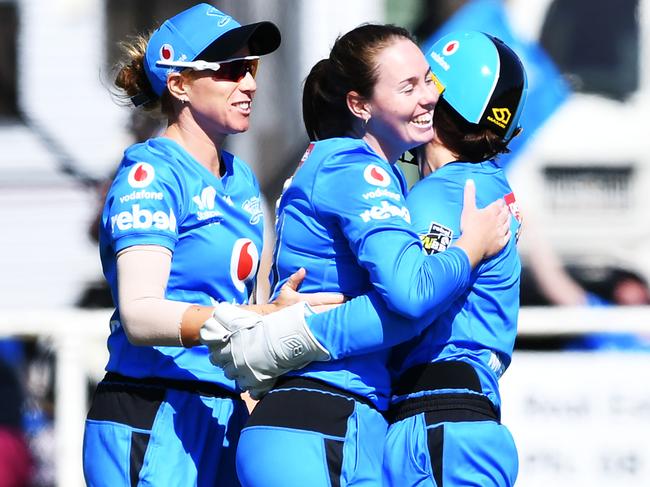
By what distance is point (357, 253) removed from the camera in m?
3.02

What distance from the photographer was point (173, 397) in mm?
3293

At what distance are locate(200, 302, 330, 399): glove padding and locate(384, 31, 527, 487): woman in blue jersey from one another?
0.32 meters

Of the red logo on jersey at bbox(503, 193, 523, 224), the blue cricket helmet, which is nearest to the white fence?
the red logo on jersey at bbox(503, 193, 523, 224)

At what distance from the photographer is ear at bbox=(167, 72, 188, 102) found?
3379 millimetres

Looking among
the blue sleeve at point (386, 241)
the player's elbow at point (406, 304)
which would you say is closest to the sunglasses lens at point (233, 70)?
the blue sleeve at point (386, 241)

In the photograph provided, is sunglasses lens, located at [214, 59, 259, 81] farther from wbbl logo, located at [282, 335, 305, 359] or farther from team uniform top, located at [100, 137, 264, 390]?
wbbl logo, located at [282, 335, 305, 359]

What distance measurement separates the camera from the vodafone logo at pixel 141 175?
319 cm

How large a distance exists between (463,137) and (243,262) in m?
0.66

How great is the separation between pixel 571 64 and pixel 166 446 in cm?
526

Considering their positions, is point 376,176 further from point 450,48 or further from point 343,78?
point 450,48

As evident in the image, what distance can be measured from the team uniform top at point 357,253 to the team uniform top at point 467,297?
114 mm

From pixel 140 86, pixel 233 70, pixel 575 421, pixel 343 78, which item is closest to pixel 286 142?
pixel 575 421

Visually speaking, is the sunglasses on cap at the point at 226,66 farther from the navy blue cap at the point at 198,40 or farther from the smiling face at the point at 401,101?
the smiling face at the point at 401,101

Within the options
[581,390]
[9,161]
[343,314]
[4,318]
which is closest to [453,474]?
[343,314]
